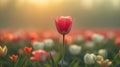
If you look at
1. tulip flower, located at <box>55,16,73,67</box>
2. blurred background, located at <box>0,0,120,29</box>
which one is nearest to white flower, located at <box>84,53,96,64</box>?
tulip flower, located at <box>55,16,73,67</box>

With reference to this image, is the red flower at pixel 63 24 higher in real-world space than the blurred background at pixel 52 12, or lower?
higher

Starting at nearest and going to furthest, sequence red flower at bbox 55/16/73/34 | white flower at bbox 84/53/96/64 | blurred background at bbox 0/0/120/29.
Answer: red flower at bbox 55/16/73/34 → white flower at bbox 84/53/96/64 → blurred background at bbox 0/0/120/29

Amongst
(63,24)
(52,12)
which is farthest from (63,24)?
(52,12)

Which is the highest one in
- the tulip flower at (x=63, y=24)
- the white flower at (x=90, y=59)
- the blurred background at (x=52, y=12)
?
the tulip flower at (x=63, y=24)

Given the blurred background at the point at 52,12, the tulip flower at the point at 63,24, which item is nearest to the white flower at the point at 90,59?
the tulip flower at the point at 63,24

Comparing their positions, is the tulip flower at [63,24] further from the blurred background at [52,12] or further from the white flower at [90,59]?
the blurred background at [52,12]

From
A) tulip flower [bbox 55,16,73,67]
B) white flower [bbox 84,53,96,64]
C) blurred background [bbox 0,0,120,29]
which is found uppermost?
tulip flower [bbox 55,16,73,67]

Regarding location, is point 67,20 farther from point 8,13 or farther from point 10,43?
point 8,13

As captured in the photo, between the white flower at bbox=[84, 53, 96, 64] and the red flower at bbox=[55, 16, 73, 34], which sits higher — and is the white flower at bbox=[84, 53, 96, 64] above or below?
below

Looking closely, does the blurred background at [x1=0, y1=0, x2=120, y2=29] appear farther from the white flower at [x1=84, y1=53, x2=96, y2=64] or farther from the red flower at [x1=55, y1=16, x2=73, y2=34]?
the red flower at [x1=55, y1=16, x2=73, y2=34]

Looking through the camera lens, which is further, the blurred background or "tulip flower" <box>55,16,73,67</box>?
the blurred background

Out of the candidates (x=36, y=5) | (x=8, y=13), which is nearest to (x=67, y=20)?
(x=36, y=5)

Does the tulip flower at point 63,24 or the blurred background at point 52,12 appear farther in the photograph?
the blurred background at point 52,12
